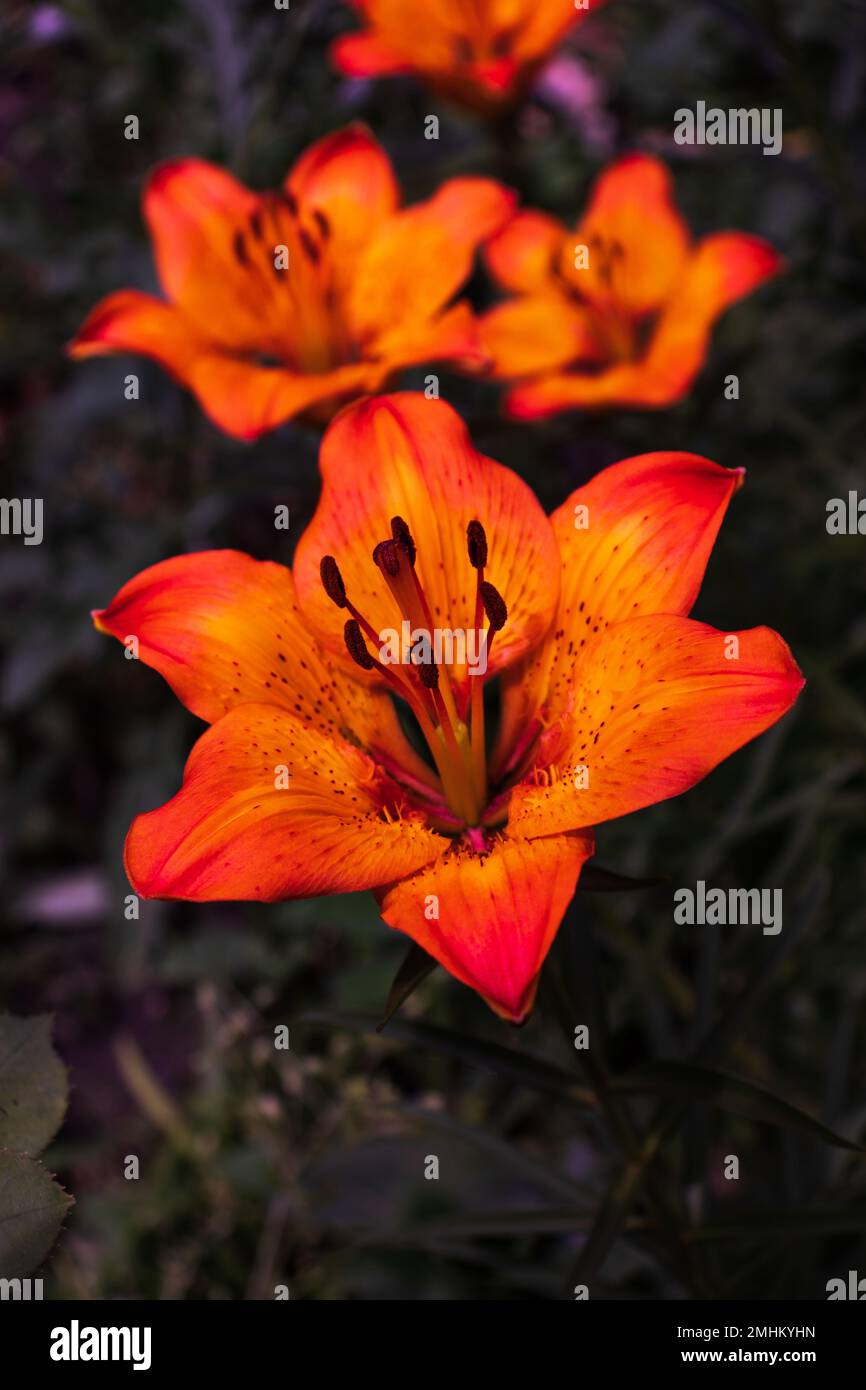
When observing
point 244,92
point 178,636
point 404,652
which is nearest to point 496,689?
point 404,652

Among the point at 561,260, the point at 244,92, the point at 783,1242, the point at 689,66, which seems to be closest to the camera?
the point at 783,1242

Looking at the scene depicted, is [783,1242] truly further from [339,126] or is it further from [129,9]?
[129,9]

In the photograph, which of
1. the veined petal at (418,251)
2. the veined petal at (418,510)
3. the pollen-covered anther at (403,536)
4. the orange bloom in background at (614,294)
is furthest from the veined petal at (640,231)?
the pollen-covered anther at (403,536)

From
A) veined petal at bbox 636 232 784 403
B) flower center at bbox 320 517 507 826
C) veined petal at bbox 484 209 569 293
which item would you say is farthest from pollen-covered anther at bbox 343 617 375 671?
veined petal at bbox 484 209 569 293

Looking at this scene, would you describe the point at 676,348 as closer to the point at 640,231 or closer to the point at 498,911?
the point at 640,231

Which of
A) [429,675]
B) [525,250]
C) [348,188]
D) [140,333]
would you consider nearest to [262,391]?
[140,333]

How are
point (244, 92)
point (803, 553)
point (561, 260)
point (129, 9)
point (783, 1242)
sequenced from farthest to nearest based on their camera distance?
point (129, 9) → point (244, 92) → point (803, 553) → point (561, 260) → point (783, 1242)
